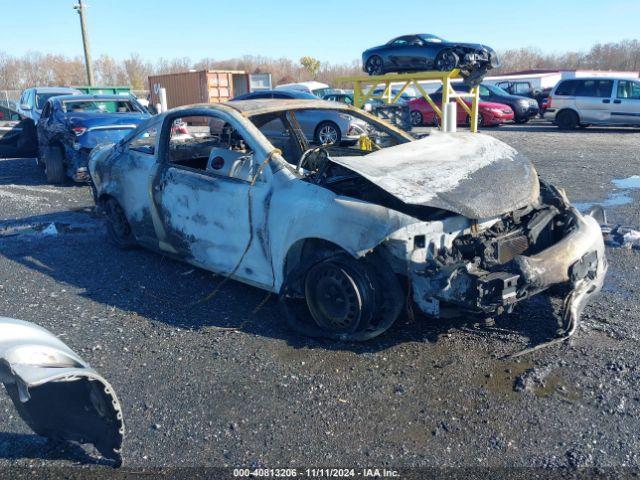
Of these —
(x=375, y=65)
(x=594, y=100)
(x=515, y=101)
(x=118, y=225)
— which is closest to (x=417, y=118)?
(x=515, y=101)

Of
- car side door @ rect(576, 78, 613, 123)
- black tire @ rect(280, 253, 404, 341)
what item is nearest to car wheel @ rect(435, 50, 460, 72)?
car side door @ rect(576, 78, 613, 123)

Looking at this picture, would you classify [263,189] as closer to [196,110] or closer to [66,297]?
[196,110]

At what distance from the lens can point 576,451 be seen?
8.98 ft

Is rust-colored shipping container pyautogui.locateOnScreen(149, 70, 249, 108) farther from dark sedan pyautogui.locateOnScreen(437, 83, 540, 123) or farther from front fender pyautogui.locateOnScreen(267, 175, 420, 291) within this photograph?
front fender pyautogui.locateOnScreen(267, 175, 420, 291)

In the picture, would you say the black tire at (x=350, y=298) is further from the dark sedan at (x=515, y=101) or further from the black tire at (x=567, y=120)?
the dark sedan at (x=515, y=101)

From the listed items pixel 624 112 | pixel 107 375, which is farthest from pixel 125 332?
pixel 624 112

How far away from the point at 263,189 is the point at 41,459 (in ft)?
7.18

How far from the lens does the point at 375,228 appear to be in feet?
11.4

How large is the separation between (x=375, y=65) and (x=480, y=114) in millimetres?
7174

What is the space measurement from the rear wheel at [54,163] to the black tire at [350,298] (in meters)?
7.52

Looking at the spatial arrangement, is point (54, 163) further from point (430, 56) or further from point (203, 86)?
point (203, 86)

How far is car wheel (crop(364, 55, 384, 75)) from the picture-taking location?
14.6m

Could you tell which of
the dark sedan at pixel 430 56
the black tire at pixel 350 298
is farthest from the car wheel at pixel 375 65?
the black tire at pixel 350 298

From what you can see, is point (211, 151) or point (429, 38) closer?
point (211, 151)
